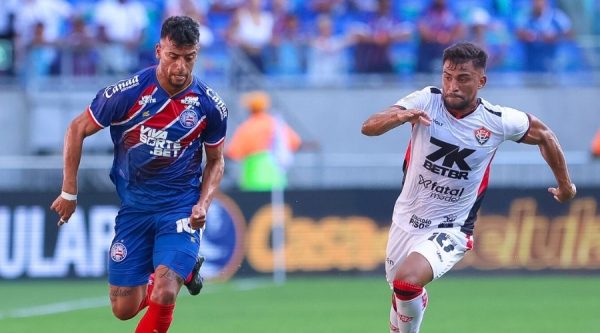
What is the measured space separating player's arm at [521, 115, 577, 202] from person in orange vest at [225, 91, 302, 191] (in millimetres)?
9025

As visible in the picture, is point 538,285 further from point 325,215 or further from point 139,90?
point 139,90

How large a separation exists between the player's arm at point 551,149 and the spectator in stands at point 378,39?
1112 cm

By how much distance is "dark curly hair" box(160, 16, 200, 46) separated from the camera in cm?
910

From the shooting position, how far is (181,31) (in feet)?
29.9

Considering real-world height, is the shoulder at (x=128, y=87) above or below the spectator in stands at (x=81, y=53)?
Result: above

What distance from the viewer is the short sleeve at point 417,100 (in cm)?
957

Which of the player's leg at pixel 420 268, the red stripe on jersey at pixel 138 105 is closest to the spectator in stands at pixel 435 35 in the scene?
the player's leg at pixel 420 268

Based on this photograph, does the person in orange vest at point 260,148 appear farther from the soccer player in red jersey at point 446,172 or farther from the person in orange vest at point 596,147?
the soccer player in red jersey at point 446,172

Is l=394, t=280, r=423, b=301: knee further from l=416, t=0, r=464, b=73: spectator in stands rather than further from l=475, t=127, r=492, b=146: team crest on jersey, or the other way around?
l=416, t=0, r=464, b=73: spectator in stands

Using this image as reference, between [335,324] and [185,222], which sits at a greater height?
[185,222]

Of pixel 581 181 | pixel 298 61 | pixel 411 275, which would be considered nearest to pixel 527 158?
pixel 581 181

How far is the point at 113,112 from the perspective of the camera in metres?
9.33

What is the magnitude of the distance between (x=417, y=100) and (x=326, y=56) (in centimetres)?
1151

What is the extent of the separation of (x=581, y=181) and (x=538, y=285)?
7.74 feet
